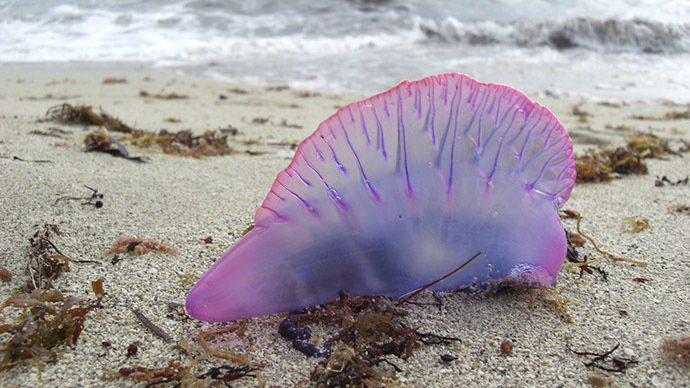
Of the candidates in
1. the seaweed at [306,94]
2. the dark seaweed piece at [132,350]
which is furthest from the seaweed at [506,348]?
the seaweed at [306,94]

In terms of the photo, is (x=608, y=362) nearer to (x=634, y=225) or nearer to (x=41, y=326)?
(x=634, y=225)

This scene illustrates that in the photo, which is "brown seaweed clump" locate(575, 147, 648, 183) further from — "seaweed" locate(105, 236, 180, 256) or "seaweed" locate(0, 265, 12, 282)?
"seaweed" locate(0, 265, 12, 282)

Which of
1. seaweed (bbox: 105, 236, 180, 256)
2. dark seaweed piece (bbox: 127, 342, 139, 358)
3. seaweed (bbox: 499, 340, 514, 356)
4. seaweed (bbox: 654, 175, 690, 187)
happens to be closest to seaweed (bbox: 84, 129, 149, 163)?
seaweed (bbox: 105, 236, 180, 256)

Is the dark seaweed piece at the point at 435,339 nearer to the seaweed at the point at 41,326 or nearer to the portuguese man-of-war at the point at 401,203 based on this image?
the portuguese man-of-war at the point at 401,203

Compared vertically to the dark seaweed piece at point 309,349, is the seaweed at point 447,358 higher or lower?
lower

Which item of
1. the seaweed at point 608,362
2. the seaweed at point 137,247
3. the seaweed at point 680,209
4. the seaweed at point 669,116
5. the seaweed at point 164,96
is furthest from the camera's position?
the seaweed at point 164,96

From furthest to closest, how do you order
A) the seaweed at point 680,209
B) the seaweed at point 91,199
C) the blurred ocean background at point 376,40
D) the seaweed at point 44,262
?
the blurred ocean background at point 376,40 < the seaweed at point 680,209 < the seaweed at point 91,199 < the seaweed at point 44,262

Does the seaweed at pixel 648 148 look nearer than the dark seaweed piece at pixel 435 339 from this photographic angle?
No
